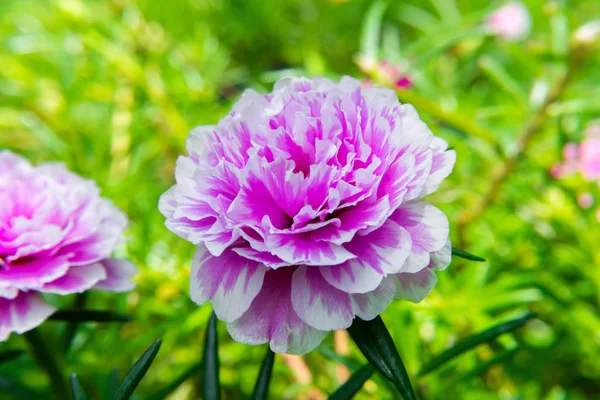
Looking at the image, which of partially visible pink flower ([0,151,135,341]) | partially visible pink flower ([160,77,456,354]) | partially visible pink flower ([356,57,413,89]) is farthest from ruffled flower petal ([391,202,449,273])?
partially visible pink flower ([356,57,413,89])

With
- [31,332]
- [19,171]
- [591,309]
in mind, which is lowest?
[591,309]

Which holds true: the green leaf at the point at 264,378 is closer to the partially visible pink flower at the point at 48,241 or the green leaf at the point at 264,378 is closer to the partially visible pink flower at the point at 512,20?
the partially visible pink flower at the point at 48,241

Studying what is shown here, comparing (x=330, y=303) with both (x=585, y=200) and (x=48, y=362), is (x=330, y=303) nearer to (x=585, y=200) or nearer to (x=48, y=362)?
(x=48, y=362)

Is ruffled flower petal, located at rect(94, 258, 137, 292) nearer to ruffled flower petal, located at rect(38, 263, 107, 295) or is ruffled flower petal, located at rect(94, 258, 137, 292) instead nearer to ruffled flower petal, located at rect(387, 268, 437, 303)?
ruffled flower petal, located at rect(38, 263, 107, 295)

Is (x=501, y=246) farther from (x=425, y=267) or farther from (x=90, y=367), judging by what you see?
(x=90, y=367)

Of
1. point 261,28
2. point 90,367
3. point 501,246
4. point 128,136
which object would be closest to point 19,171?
point 90,367

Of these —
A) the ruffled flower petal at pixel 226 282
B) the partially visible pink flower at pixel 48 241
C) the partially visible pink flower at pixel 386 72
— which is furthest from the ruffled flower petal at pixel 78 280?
the partially visible pink flower at pixel 386 72
